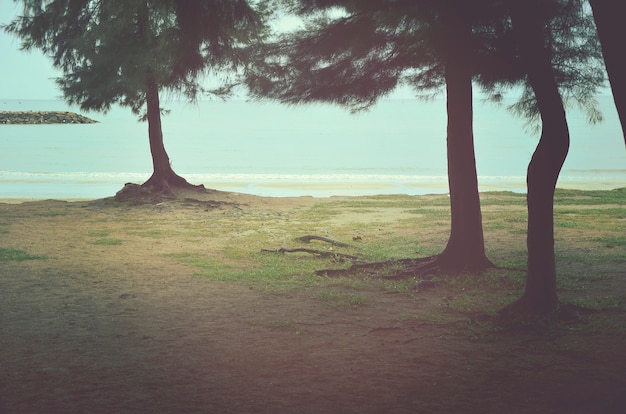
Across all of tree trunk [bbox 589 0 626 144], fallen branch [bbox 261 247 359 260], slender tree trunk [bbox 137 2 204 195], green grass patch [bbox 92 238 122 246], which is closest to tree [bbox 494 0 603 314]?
tree trunk [bbox 589 0 626 144]

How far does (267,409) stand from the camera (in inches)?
184

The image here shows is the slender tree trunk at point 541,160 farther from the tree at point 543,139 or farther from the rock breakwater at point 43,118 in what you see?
the rock breakwater at point 43,118

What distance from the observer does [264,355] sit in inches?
233

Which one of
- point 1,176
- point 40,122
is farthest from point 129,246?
point 40,122

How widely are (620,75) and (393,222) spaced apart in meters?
10.6

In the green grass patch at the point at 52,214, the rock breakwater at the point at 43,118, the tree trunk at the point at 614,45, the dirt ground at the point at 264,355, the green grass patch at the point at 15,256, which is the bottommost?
the dirt ground at the point at 264,355

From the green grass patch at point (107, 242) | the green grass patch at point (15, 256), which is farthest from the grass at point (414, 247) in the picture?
the green grass patch at point (15, 256)

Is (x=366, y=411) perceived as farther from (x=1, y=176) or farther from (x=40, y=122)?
(x=40, y=122)

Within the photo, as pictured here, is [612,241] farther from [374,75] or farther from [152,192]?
[152,192]

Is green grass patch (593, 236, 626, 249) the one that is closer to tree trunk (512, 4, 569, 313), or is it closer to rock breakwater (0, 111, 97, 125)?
tree trunk (512, 4, 569, 313)

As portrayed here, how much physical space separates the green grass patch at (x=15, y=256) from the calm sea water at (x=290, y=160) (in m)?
8.17

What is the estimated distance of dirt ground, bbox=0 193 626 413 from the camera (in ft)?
15.8

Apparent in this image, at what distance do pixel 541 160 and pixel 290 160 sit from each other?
40.8 meters

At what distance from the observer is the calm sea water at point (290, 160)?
99.1 ft
